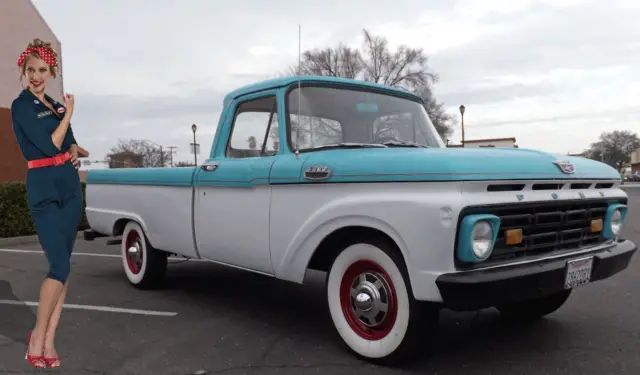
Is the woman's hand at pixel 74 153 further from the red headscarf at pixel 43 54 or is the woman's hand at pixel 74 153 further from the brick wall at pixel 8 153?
the brick wall at pixel 8 153

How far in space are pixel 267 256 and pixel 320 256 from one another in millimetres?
438

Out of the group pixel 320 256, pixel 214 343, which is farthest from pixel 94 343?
pixel 320 256

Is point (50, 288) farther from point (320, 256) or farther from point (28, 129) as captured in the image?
point (320, 256)

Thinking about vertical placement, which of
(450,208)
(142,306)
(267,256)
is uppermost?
(450,208)

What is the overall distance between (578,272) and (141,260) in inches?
172

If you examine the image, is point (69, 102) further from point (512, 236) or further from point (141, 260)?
point (141, 260)

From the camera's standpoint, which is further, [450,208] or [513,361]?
[513,361]

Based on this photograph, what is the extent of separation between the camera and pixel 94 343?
3869 millimetres

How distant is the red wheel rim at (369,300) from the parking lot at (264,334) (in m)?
0.24

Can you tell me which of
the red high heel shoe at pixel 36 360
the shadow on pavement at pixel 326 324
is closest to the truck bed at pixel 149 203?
the shadow on pavement at pixel 326 324

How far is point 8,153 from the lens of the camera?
14.5 meters

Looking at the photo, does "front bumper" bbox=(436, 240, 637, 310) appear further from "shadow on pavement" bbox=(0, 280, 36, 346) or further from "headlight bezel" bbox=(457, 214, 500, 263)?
"shadow on pavement" bbox=(0, 280, 36, 346)

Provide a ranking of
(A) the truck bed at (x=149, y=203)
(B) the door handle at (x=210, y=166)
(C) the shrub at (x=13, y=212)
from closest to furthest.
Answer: (B) the door handle at (x=210, y=166), (A) the truck bed at (x=149, y=203), (C) the shrub at (x=13, y=212)

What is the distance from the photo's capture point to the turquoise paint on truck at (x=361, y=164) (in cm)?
297
